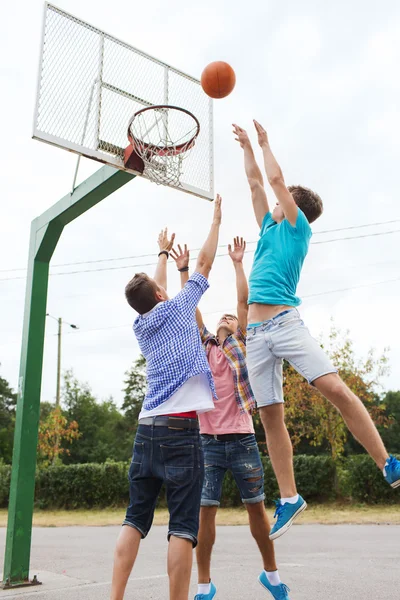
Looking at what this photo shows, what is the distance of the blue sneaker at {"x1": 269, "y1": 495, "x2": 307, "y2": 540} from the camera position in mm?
3590

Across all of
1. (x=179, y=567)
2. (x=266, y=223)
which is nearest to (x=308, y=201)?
(x=266, y=223)

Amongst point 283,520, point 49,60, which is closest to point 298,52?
point 49,60

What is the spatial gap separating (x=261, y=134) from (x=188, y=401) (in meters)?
2.01

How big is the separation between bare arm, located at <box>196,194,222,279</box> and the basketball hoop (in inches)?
46.5

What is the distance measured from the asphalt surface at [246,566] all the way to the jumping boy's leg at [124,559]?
1651 millimetres

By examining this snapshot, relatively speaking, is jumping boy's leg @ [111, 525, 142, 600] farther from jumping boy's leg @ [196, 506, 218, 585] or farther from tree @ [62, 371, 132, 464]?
tree @ [62, 371, 132, 464]

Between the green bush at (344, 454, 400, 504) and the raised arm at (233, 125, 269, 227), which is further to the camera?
the green bush at (344, 454, 400, 504)

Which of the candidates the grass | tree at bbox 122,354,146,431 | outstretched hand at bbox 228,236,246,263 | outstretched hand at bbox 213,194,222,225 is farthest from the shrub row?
tree at bbox 122,354,146,431

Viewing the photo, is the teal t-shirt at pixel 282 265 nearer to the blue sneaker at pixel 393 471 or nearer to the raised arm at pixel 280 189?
the raised arm at pixel 280 189

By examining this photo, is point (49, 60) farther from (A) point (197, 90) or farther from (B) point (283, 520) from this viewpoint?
(B) point (283, 520)

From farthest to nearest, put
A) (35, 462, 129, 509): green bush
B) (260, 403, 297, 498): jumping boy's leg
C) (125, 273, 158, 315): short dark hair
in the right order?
(35, 462, 129, 509): green bush → (125, 273, 158, 315): short dark hair → (260, 403, 297, 498): jumping boy's leg

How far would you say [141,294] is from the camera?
12.9ft

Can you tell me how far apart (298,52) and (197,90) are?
125 cm

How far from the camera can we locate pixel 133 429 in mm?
48469
